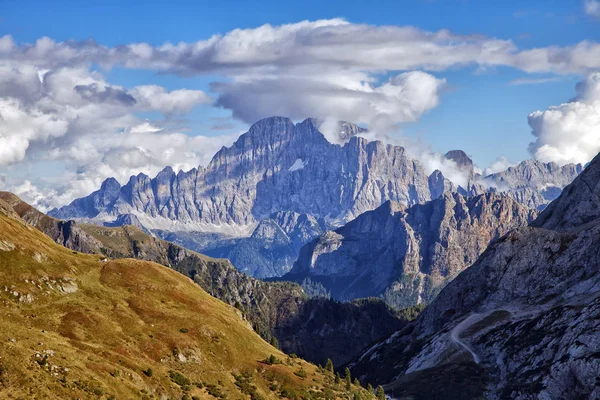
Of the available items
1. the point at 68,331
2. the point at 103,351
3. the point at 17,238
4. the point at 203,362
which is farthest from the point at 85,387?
the point at 17,238

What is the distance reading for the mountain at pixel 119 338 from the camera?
107m

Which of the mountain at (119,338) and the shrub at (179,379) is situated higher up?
the mountain at (119,338)

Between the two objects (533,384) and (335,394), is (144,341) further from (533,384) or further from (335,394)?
(533,384)

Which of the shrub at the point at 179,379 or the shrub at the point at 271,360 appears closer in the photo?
the shrub at the point at 179,379

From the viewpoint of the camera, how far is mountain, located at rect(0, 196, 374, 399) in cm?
10726

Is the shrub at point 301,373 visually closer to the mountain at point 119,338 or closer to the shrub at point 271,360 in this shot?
the mountain at point 119,338

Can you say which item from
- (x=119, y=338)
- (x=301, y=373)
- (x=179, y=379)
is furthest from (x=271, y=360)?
(x=119, y=338)

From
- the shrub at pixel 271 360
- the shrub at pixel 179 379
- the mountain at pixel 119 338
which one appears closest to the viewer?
the mountain at pixel 119 338

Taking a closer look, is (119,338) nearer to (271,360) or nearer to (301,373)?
(271,360)

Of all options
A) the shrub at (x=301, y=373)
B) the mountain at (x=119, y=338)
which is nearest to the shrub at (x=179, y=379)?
the mountain at (x=119, y=338)

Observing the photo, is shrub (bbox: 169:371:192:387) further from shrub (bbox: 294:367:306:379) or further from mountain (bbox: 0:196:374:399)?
shrub (bbox: 294:367:306:379)

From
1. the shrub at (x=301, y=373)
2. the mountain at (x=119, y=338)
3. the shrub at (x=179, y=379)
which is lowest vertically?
the shrub at (x=301, y=373)

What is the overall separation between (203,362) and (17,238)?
55.0 m

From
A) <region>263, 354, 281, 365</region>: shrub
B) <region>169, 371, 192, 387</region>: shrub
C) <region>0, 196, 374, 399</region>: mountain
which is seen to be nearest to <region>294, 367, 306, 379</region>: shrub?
<region>0, 196, 374, 399</region>: mountain
